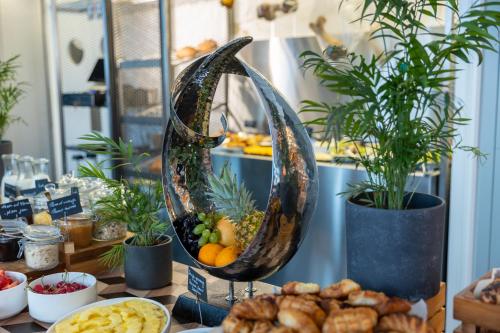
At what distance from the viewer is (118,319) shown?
4.18 feet

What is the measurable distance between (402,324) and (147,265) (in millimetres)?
946

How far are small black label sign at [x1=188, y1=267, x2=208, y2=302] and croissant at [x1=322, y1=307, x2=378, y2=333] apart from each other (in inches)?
19.4

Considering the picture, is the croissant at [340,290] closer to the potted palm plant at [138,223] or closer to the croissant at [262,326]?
the croissant at [262,326]

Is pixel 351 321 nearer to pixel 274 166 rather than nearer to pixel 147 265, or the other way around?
pixel 274 166

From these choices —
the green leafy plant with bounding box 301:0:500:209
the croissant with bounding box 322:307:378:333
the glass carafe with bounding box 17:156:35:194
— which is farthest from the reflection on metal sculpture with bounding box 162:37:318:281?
the glass carafe with bounding box 17:156:35:194

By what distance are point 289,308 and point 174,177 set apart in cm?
77

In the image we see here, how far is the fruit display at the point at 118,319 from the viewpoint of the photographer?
124cm

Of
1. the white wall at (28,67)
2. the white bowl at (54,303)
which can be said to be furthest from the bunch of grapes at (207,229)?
the white wall at (28,67)

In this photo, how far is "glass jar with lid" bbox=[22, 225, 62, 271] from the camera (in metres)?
1.68

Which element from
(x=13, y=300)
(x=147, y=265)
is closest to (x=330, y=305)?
(x=147, y=265)

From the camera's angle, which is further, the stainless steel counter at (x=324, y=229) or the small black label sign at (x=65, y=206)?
the stainless steel counter at (x=324, y=229)

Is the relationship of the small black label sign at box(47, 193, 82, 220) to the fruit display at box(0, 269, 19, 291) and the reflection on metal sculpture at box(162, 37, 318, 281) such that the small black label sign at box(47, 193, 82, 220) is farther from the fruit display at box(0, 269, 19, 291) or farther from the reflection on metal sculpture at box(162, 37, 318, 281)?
the reflection on metal sculpture at box(162, 37, 318, 281)

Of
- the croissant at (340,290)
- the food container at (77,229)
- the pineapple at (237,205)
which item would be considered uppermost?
the pineapple at (237,205)

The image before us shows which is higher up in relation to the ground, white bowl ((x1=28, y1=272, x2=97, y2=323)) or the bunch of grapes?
the bunch of grapes
